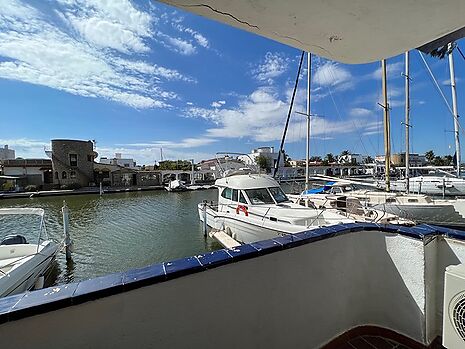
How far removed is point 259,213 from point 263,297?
209 inches

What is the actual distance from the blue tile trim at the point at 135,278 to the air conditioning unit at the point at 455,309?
554 mm

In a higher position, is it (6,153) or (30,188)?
(6,153)

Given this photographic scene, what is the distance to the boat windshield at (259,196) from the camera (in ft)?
25.5


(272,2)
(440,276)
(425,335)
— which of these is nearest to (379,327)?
(425,335)

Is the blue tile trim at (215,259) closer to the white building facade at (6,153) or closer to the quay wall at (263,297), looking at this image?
the quay wall at (263,297)

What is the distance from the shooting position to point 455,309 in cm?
140

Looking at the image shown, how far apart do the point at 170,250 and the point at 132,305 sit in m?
7.26

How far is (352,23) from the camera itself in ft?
4.66

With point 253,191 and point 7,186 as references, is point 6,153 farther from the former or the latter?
point 253,191

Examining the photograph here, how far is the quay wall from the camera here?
112 cm

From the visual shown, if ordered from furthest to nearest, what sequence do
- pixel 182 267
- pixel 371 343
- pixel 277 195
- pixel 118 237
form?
1. pixel 118 237
2. pixel 277 195
3. pixel 371 343
4. pixel 182 267

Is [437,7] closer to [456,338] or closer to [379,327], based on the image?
[456,338]

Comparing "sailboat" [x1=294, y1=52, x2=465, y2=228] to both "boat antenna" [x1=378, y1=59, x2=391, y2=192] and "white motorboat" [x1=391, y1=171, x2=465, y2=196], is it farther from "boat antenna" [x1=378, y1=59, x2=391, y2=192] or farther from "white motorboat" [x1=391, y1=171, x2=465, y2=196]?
"white motorboat" [x1=391, y1=171, x2=465, y2=196]

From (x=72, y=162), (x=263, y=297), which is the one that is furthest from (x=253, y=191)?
(x=72, y=162)
